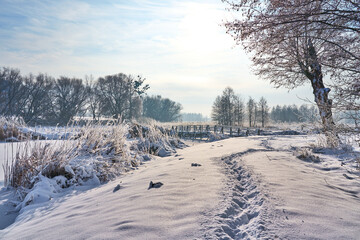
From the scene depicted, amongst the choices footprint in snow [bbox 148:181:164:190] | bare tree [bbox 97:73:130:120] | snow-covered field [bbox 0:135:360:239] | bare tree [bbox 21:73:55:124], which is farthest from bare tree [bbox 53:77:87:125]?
footprint in snow [bbox 148:181:164:190]

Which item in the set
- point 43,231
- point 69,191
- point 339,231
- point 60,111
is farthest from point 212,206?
point 60,111

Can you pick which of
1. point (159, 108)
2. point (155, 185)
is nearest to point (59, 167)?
point (155, 185)

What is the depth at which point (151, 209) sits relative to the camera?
7.41 ft

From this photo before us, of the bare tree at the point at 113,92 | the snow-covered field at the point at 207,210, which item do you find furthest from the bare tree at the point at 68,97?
the snow-covered field at the point at 207,210

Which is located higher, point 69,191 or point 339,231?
point 339,231

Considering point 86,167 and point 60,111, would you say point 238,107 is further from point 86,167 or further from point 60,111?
point 86,167

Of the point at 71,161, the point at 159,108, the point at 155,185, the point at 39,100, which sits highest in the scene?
the point at 159,108

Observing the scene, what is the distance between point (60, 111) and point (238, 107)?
111 feet

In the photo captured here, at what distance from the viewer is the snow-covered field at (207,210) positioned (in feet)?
5.98

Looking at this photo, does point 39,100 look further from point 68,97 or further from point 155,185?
point 155,185

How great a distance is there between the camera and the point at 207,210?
2.14 meters

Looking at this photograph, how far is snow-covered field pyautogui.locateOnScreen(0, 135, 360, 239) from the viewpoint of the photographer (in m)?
1.82

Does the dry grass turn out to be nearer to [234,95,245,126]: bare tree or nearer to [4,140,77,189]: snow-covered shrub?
[4,140,77,189]: snow-covered shrub

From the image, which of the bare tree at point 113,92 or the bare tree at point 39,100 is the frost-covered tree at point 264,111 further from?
the bare tree at point 39,100
